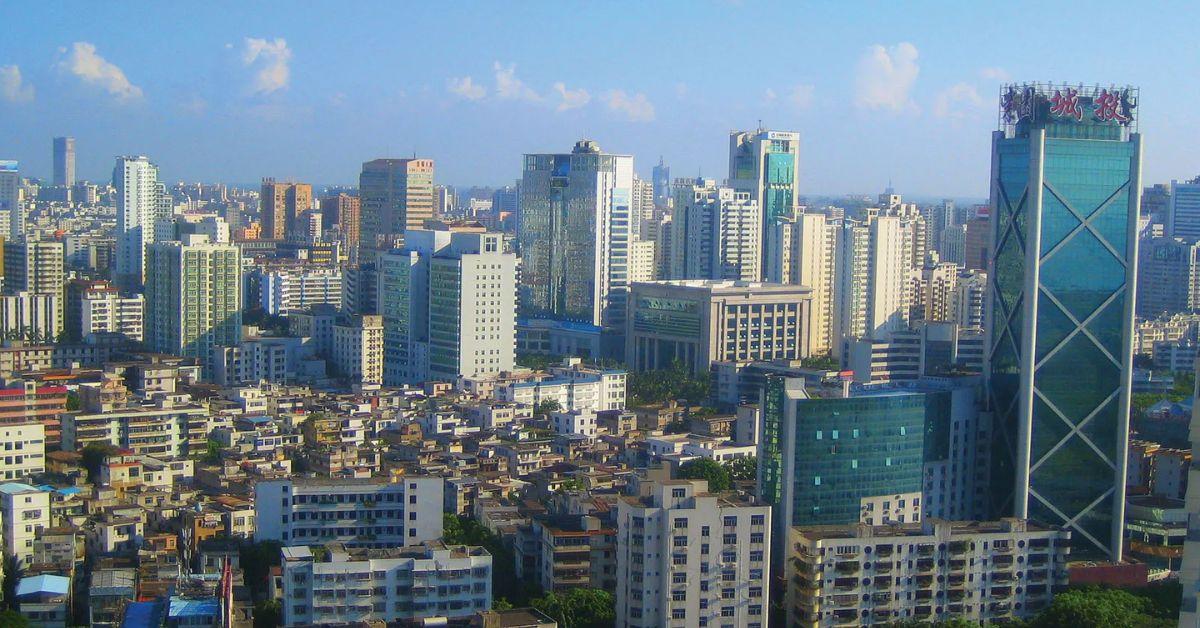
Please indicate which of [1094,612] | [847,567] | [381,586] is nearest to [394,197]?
[847,567]

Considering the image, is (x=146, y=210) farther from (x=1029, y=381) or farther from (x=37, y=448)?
(x=1029, y=381)

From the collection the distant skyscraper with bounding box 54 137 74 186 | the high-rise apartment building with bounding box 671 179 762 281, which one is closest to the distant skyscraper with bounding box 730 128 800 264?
the high-rise apartment building with bounding box 671 179 762 281

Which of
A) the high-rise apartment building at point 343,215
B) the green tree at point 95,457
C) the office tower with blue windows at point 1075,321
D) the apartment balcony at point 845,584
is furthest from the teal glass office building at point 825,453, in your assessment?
the high-rise apartment building at point 343,215

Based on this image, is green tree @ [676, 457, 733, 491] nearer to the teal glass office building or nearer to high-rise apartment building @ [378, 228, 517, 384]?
the teal glass office building

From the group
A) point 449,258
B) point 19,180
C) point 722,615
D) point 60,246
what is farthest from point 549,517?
point 19,180

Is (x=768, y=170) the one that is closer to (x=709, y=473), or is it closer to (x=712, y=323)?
(x=712, y=323)
